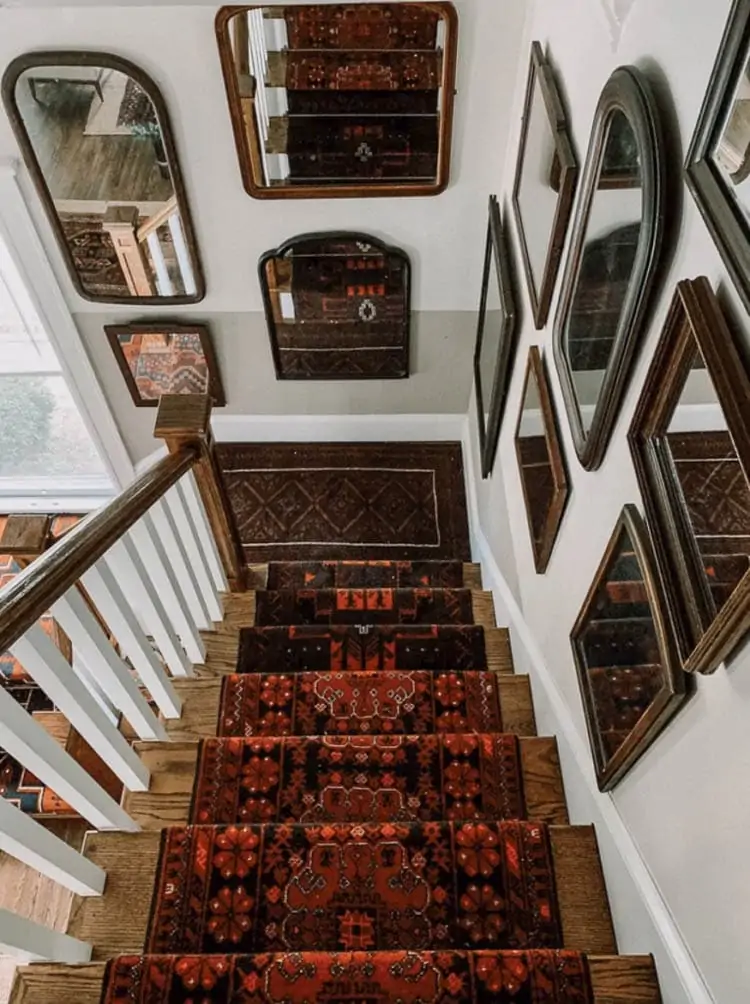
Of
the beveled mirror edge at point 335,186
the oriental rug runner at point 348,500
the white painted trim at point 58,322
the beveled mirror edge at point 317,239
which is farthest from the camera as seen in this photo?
the oriental rug runner at point 348,500

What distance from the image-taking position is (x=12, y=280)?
11.3 ft

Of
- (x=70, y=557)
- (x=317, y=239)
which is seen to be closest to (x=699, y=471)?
(x=70, y=557)

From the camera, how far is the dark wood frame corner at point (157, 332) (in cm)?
339

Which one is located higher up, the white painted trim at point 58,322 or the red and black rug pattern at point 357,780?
the white painted trim at point 58,322

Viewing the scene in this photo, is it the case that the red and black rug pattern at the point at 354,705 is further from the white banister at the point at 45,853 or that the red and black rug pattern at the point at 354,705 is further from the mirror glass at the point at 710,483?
the mirror glass at the point at 710,483

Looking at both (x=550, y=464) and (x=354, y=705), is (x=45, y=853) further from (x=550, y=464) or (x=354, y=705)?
(x=550, y=464)

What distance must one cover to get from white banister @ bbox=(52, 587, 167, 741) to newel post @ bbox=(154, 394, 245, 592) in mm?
630

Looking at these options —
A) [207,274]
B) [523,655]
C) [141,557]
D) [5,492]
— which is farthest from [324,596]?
[5,492]

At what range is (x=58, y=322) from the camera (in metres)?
3.35

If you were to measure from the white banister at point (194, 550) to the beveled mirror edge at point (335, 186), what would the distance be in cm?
132

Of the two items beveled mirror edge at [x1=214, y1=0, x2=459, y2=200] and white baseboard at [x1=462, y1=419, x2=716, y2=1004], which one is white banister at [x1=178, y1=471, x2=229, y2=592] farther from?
beveled mirror edge at [x1=214, y1=0, x2=459, y2=200]

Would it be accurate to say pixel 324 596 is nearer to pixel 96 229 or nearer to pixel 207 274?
pixel 207 274

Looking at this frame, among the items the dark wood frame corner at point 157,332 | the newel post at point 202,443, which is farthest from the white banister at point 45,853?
the dark wood frame corner at point 157,332

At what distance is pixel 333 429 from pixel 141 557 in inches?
90.4
